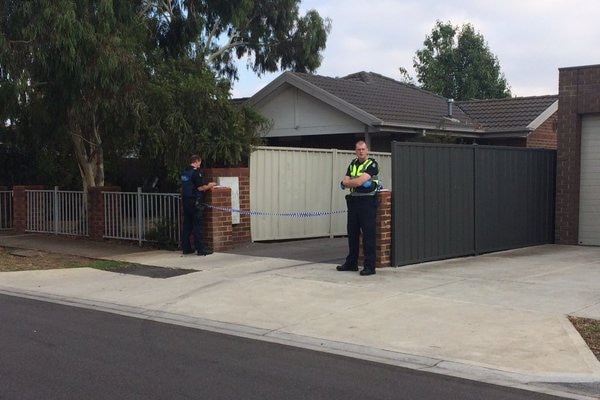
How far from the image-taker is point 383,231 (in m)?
10.8

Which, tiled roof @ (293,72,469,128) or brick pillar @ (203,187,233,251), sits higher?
tiled roof @ (293,72,469,128)

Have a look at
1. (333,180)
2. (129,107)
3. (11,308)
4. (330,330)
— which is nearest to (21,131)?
(129,107)

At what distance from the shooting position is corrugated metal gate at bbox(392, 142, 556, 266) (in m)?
11.0

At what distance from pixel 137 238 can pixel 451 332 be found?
8467mm

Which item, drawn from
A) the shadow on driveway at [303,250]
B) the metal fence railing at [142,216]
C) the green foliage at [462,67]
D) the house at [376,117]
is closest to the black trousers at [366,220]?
the shadow on driveway at [303,250]

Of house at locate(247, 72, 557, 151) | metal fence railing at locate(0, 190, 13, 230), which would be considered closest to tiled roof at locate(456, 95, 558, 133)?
house at locate(247, 72, 557, 151)

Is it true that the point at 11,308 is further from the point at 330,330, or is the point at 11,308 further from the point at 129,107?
the point at 129,107

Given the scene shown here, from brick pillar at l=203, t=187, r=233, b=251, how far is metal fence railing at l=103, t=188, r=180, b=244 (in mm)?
742

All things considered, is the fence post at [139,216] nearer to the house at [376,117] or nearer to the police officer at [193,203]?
the police officer at [193,203]

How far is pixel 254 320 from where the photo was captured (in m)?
7.68

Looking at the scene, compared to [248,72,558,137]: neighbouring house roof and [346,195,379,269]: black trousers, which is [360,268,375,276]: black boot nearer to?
[346,195,379,269]: black trousers

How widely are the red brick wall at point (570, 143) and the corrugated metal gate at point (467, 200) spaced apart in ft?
0.63

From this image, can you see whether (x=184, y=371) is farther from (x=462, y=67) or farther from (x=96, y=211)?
(x=462, y=67)

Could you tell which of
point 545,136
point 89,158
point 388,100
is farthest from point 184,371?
point 545,136
